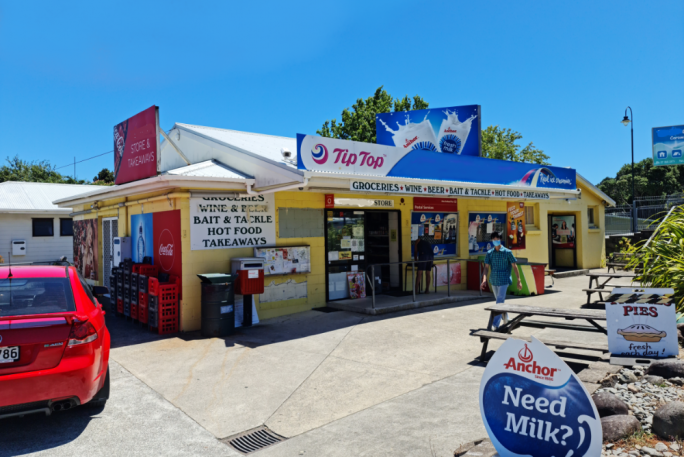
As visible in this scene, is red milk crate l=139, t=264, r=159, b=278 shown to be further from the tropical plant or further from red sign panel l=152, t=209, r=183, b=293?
the tropical plant

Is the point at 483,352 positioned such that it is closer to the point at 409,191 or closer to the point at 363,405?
the point at 363,405

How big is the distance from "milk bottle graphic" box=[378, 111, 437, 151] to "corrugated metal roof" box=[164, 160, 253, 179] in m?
6.15

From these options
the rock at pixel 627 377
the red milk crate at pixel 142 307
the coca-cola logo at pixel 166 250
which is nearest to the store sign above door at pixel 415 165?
the coca-cola logo at pixel 166 250

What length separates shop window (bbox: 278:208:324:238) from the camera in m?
9.86

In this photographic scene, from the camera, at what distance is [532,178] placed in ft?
44.0

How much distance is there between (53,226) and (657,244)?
21.8 m

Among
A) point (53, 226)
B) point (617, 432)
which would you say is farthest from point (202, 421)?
point (53, 226)

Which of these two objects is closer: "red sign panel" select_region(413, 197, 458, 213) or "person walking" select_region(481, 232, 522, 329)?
"person walking" select_region(481, 232, 522, 329)

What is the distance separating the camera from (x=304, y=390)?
215 inches

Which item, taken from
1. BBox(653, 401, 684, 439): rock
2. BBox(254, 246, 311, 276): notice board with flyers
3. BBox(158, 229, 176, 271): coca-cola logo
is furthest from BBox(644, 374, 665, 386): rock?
BBox(158, 229, 176, 271): coca-cola logo

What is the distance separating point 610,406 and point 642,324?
1944 mm

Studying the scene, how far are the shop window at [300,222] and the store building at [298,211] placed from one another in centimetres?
2

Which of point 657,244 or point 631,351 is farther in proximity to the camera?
point 657,244

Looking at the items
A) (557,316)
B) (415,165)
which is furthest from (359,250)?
(557,316)
